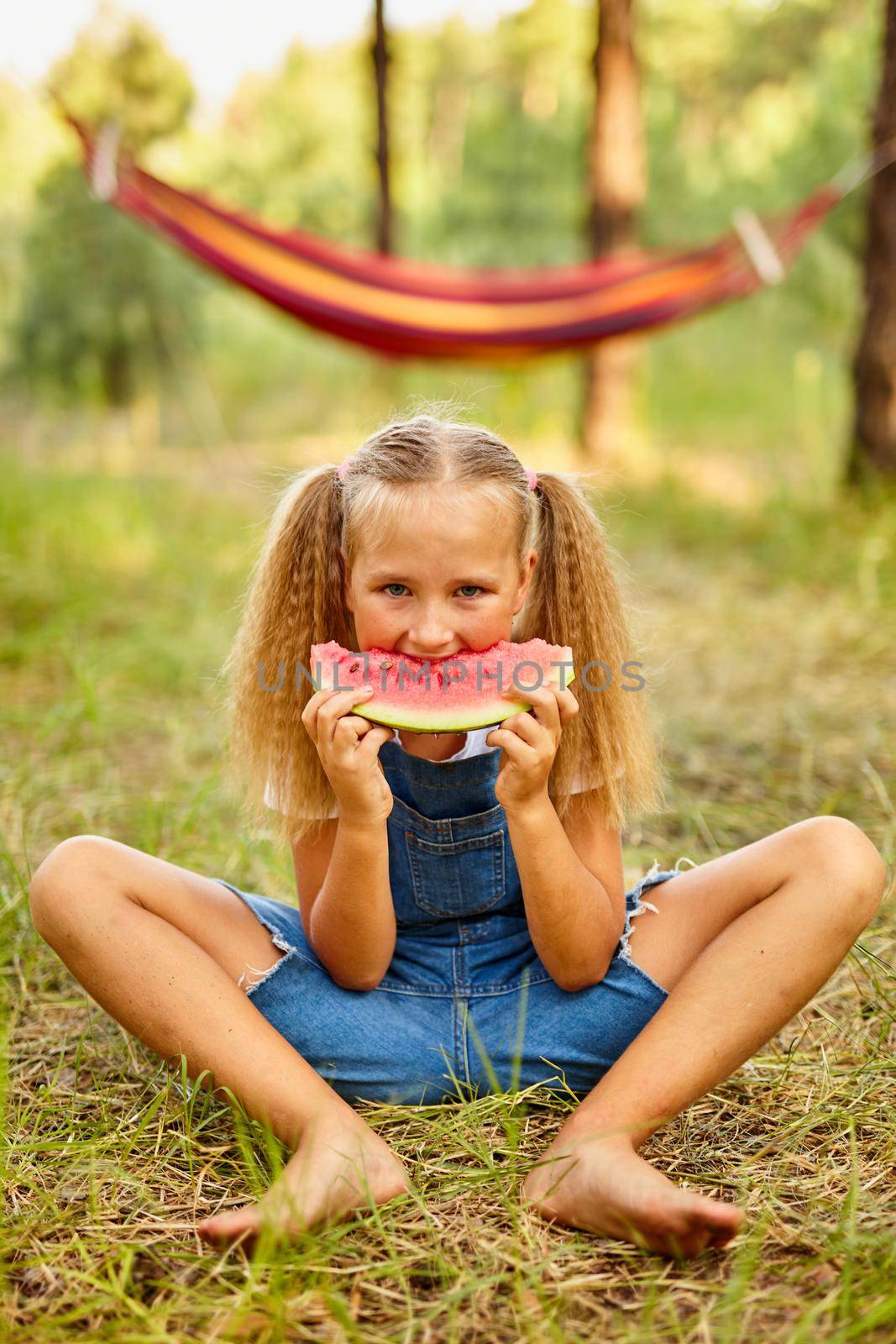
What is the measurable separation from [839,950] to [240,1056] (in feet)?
2.96

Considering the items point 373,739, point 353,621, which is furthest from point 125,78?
point 373,739

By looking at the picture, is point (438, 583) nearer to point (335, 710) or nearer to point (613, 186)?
point (335, 710)

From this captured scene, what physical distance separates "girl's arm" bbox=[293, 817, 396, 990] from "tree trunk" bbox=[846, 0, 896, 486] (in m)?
4.39

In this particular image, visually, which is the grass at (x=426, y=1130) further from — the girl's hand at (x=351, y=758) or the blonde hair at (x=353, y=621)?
the girl's hand at (x=351, y=758)

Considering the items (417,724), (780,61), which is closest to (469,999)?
(417,724)

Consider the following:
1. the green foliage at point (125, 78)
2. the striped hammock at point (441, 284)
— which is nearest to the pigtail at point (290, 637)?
the striped hammock at point (441, 284)

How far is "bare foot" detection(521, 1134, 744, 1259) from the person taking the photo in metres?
1.41

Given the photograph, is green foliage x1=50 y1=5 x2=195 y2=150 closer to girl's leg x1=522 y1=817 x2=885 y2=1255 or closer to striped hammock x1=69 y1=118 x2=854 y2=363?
striped hammock x1=69 y1=118 x2=854 y2=363

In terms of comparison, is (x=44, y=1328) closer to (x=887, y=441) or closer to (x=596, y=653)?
(x=596, y=653)

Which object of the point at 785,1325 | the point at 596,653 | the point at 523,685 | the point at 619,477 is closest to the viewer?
the point at 785,1325

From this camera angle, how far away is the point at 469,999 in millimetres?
1895

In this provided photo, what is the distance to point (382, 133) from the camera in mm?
7047

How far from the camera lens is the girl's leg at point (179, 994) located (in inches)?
63.9

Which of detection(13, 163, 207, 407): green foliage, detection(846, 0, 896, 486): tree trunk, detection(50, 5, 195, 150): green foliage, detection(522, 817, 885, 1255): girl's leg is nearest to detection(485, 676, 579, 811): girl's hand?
detection(522, 817, 885, 1255): girl's leg
